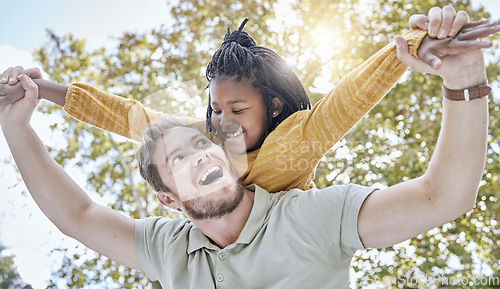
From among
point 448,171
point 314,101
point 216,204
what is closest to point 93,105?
point 216,204

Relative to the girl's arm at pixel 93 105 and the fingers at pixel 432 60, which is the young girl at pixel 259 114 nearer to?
the girl's arm at pixel 93 105

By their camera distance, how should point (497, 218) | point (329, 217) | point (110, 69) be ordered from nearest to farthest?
point (329, 217) < point (497, 218) < point (110, 69)

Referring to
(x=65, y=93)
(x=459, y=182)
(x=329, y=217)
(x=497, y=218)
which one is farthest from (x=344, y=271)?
(x=497, y=218)

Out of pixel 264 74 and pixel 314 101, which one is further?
pixel 314 101

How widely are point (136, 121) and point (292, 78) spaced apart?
59cm

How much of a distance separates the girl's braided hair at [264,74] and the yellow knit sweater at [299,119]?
12cm

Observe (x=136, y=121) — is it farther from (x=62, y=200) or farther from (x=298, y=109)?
(x=298, y=109)

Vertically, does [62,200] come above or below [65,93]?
below

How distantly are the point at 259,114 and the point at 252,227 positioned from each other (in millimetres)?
406

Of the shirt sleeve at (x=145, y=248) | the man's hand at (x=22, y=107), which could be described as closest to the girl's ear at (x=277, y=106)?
the shirt sleeve at (x=145, y=248)

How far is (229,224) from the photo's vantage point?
1.73 metres

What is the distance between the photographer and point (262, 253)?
1571 mm

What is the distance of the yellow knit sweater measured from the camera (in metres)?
1.42

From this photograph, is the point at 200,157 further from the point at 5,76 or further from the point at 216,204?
the point at 5,76
